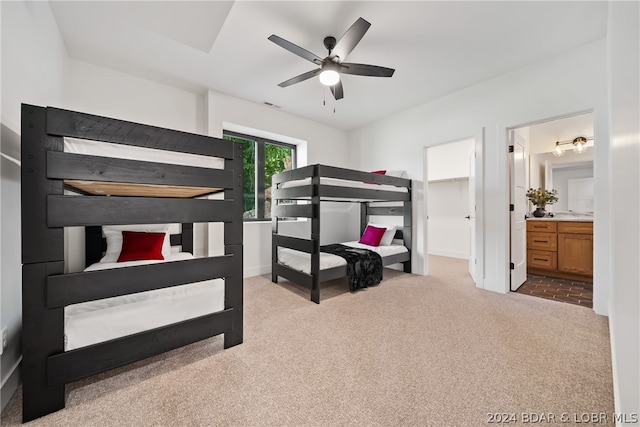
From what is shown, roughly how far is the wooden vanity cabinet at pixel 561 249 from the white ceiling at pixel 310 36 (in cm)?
243

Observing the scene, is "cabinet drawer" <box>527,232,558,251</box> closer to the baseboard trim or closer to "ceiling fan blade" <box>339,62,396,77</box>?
the baseboard trim

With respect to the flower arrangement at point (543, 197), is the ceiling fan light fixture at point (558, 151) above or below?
above

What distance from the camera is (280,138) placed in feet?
13.9

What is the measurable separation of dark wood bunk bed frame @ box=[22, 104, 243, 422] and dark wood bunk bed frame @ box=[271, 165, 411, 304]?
1.21 metres

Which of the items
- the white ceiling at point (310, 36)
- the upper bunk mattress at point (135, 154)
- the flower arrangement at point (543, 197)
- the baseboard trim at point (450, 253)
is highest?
the white ceiling at point (310, 36)

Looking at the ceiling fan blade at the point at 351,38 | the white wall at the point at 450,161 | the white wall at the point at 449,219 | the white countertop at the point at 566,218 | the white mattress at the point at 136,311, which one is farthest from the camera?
the white wall at the point at 449,219

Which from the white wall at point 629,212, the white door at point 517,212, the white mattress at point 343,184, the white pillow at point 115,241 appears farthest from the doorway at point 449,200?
the white pillow at point 115,241

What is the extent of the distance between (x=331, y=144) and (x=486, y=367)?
4124mm

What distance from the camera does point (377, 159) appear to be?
14.9ft

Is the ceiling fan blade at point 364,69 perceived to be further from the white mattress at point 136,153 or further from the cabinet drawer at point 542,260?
the cabinet drawer at point 542,260

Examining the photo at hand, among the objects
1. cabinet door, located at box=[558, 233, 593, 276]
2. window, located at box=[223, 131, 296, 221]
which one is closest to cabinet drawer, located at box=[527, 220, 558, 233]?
cabinet door, located at box=[558, 233, 593, 276]

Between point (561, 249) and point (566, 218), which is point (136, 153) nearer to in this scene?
point (561, 249)

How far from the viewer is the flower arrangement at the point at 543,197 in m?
4.07

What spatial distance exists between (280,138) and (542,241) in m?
4.53
